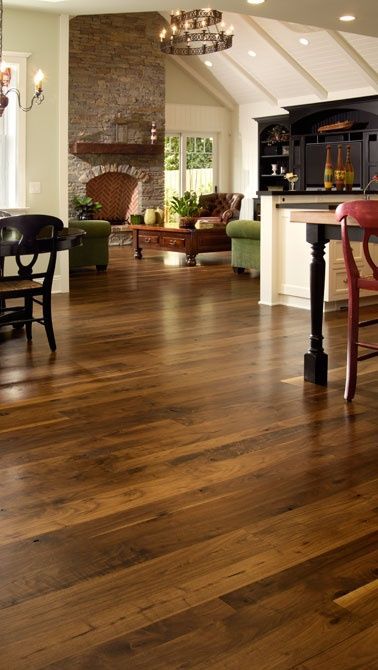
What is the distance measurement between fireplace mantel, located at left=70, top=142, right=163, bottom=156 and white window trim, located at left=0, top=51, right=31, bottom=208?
18.5 ft

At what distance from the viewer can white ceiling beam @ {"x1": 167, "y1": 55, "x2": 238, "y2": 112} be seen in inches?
567

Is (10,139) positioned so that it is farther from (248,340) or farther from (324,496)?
(324,496)

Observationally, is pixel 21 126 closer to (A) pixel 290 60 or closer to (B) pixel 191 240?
(B) pixel 191 240

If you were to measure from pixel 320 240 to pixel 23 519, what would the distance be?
216cm

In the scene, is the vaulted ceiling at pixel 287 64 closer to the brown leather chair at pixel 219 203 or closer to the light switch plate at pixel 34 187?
the brown leather chair at pixel 219 203

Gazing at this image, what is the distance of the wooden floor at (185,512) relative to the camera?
5.77ft

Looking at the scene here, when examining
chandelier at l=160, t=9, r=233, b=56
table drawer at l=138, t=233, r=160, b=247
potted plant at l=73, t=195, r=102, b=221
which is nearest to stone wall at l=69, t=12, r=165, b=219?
potted plant at l=73, t=195, r=102, b=221

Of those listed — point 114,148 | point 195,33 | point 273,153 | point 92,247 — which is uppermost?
Result: point 195,33

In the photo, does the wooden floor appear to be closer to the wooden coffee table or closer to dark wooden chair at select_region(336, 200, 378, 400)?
dark wooden chair at select_region(336, 200, 378, 400)

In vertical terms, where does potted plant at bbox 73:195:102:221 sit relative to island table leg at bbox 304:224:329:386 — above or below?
above

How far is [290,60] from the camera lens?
1269 cm

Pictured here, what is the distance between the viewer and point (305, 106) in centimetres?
1345

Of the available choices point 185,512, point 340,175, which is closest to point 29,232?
point 185,512

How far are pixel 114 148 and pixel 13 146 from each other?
6069 millimetres
